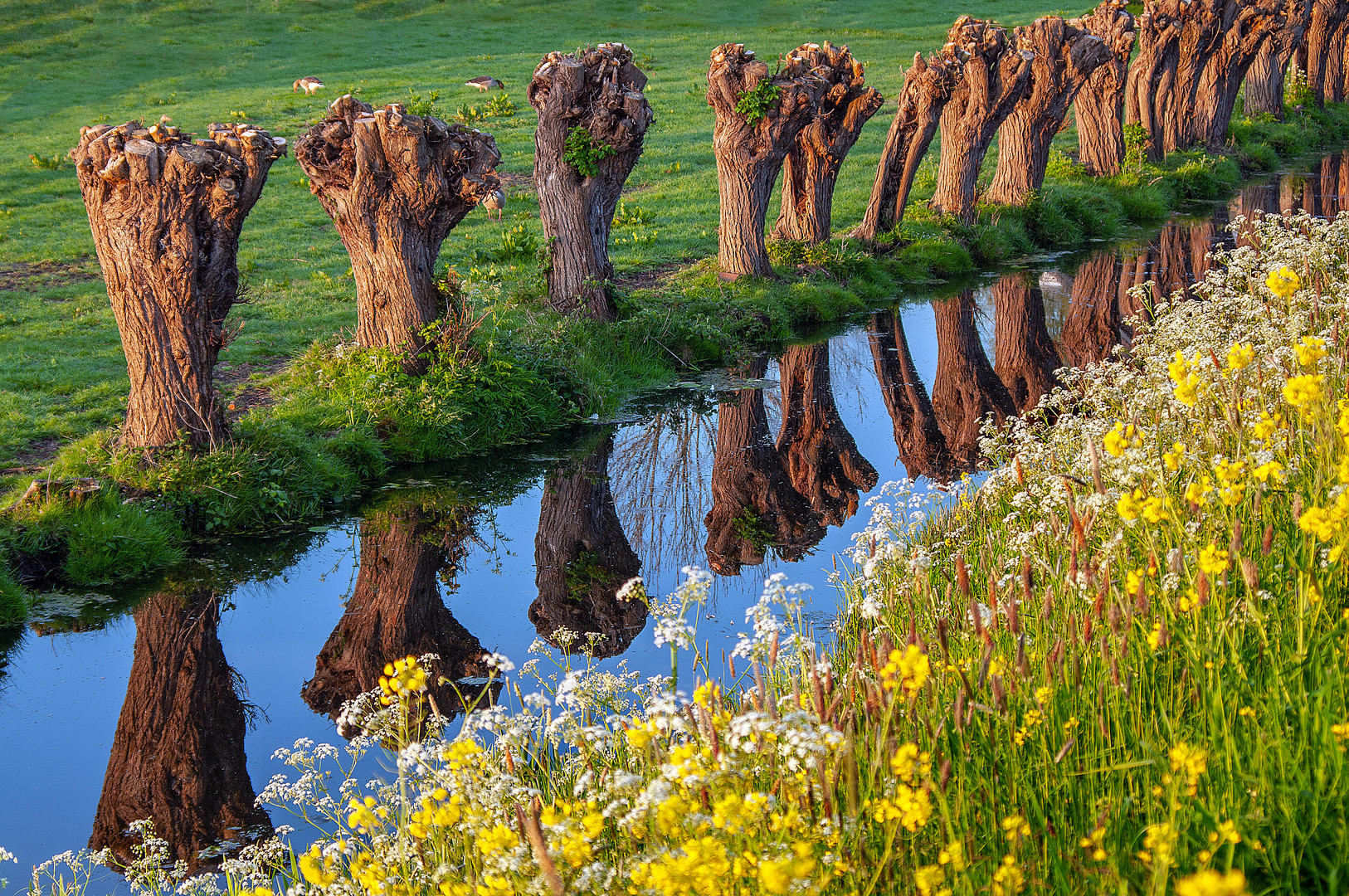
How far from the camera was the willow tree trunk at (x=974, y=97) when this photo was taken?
1703 cm

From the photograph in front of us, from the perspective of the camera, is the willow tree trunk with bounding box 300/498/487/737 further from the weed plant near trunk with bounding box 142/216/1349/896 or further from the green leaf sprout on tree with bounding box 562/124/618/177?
the green leaf sprout on tree with bounding box 562/124/618/177

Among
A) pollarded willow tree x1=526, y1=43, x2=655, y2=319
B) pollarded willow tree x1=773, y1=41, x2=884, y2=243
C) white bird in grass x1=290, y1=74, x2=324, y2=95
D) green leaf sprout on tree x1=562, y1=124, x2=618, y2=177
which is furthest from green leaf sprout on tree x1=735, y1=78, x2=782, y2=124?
white bird in grass x1=290, y1=74, x2=324, y2=95

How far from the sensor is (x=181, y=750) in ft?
18.8

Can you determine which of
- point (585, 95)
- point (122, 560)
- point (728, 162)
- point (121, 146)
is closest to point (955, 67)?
point (728, 162)

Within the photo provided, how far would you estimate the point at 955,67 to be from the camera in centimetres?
1619

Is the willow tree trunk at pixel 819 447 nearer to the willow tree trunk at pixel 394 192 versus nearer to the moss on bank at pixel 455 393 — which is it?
the moss on bank at pixel 455 393

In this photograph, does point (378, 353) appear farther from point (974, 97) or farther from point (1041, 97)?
point (1041, 97)

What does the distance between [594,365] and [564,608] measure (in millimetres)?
4859

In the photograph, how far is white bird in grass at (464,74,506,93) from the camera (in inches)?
1120

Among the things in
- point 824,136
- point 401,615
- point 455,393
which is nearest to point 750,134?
point 824,136

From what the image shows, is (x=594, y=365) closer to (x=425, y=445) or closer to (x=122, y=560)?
(x=425, y=445)

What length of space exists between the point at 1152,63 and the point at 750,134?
543 inches

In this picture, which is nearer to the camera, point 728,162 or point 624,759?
point 624,759

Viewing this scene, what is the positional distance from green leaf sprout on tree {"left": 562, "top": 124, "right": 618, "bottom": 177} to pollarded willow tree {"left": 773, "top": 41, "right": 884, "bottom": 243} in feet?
13.3
